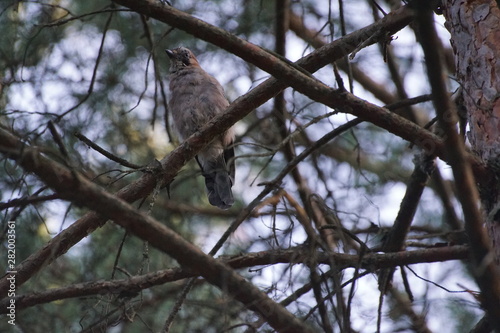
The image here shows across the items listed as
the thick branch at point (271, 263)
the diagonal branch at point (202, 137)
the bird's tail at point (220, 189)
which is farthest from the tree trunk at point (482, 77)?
the bird's tail at point (220, 189)

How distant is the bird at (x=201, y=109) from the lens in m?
5.35

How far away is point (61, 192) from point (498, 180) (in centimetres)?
178

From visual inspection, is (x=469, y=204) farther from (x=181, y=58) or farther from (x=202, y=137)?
(x=181, y=58)

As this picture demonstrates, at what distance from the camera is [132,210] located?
2133 mm

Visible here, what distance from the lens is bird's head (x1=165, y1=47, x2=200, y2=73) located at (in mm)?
5941

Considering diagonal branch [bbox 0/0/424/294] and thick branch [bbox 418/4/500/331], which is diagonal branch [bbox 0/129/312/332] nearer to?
thick branch [bbox 418/4/500/331]

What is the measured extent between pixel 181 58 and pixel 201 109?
69 centimetres

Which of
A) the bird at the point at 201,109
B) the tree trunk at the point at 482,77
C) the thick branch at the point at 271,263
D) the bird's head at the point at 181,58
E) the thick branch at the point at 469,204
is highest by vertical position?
the bird's head at the point at 181,58

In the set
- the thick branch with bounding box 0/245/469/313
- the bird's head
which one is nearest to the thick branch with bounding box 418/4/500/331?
the thick branch with bounding box 0/245/469/313

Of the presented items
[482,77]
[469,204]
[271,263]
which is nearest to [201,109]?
[271,263]

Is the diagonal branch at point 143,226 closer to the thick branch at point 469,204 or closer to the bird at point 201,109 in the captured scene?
the thick branch at point 469,204

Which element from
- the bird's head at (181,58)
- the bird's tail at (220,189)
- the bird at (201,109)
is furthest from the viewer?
the bird's head at (181,58)

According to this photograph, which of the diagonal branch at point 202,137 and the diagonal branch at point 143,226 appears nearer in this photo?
the diagonal branch at point 143,226

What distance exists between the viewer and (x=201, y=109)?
5.56 m
